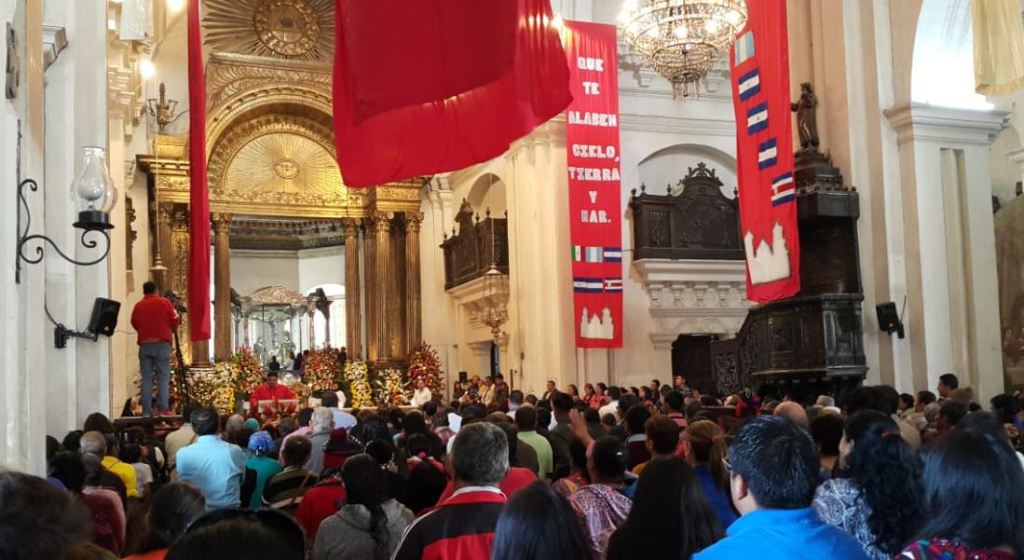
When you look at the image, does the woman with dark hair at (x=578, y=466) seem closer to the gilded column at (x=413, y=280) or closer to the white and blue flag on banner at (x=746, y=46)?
the white and blue flag on banner at (x=746, y=46)

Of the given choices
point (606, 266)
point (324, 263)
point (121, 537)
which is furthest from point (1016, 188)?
point (324, 263)

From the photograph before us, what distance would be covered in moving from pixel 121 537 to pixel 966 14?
10.0 metres

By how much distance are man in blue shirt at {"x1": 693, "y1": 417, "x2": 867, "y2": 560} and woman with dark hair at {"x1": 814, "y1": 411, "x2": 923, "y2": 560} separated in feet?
2.35

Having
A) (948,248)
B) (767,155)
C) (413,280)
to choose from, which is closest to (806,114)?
(767,155)

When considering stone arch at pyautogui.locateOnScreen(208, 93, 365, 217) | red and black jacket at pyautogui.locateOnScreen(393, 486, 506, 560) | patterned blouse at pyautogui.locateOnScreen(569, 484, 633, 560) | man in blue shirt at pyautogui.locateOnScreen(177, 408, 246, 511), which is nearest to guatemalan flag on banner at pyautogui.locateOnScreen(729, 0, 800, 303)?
man in blue shirt at pyautogui.locateOnScreen(177, 408, 246, 511)

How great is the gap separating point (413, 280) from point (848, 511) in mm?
18913

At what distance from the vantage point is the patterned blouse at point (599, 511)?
362 centimetres

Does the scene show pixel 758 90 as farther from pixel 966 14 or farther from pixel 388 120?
pixel 388 120

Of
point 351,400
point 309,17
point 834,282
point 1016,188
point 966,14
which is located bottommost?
point 351,400

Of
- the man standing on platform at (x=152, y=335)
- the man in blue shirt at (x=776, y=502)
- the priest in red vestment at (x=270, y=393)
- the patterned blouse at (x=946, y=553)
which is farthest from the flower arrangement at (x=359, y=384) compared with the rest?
the patterned blouse at (x=946, y=553)

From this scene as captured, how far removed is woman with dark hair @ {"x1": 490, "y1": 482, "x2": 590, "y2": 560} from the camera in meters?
2.65

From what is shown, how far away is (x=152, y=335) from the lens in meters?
9.78

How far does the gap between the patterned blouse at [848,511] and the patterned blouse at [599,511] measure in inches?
31.6

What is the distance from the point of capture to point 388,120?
15.4 ft
